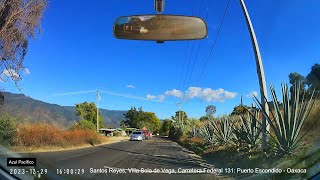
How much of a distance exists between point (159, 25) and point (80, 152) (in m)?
3.95

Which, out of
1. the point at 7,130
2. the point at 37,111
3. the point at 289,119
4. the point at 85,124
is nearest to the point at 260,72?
the point at 289,119

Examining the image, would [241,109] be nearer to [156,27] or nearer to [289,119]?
[289,119]

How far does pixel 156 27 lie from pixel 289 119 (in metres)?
6.16

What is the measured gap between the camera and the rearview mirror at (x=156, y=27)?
517 cm

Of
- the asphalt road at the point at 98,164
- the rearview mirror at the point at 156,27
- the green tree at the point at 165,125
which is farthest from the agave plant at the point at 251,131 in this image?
the rearview mirror at the point at 156,27

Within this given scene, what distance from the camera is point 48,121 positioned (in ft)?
23.4

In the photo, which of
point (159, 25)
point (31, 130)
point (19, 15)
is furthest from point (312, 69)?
point (19, 15)

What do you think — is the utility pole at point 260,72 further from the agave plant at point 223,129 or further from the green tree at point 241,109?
the agave plant at point 223,129

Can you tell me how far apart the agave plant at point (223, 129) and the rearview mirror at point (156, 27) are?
12771mm

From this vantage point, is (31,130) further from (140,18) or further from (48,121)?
(140,18)

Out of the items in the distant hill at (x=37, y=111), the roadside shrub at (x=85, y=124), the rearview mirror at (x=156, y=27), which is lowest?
the roadside shrub at (x=85, y=124)

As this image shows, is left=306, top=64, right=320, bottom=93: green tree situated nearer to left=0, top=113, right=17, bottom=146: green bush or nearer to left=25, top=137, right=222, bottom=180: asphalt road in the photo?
left=25, top=137, right=222, bottom=180: asphalt road

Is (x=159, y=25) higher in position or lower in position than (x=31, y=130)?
higher

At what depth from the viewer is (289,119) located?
10.2 m
